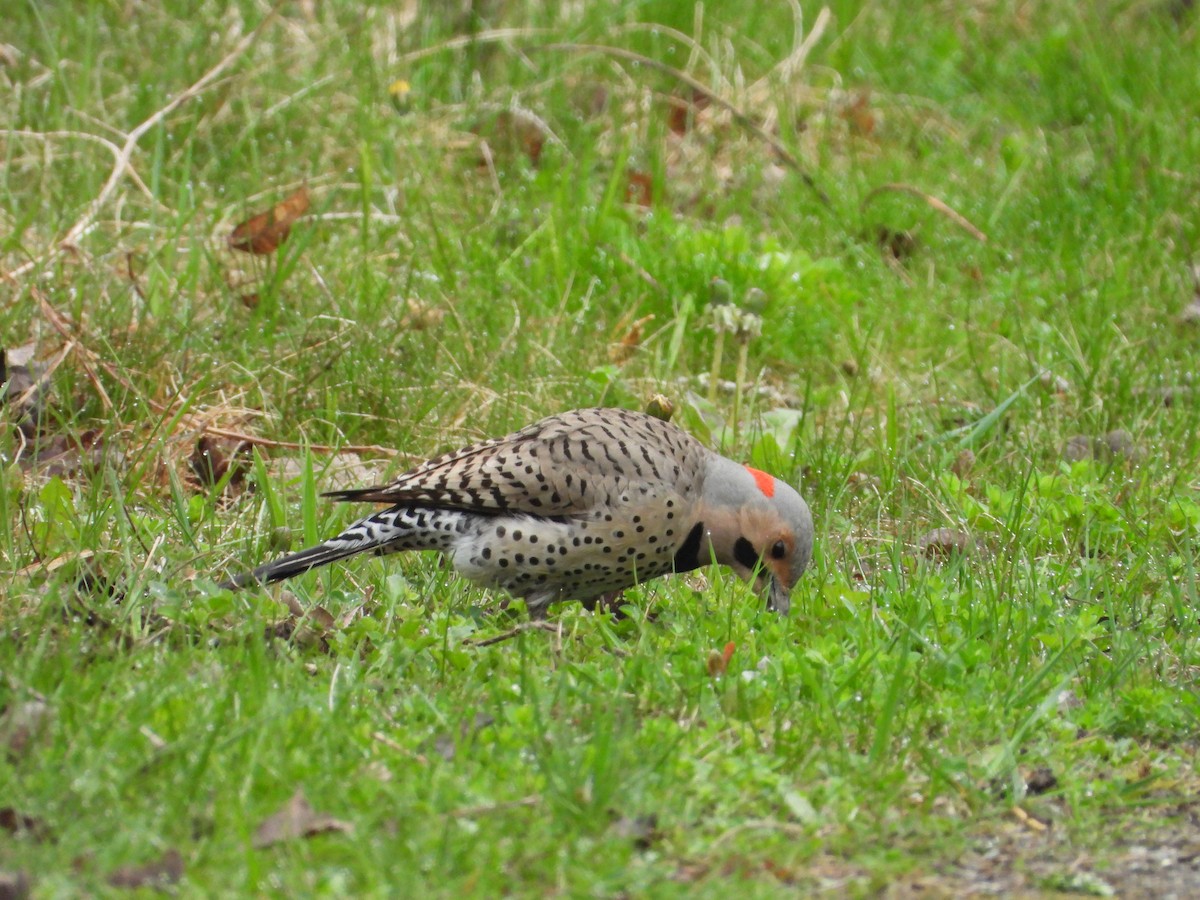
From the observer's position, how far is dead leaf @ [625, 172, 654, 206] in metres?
8.09

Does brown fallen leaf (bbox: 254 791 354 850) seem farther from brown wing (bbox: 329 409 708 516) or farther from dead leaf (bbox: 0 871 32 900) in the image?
brown wing (bbox: 329 409 708 516)

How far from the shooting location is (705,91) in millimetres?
8219

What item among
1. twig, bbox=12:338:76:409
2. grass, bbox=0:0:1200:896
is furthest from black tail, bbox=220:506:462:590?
twig, bbox=12:338:76:409

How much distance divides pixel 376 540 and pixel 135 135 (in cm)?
339

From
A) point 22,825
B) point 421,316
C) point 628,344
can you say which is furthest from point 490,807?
point 628,344

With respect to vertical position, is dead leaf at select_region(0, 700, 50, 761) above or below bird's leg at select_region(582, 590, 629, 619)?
above

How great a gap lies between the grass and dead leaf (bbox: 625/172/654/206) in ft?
0.06

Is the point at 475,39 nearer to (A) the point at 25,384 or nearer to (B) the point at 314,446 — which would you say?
(B) the point at 314,446

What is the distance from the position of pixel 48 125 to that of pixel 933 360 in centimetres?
410

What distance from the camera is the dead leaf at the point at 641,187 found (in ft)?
26.5

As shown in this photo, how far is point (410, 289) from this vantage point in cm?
666

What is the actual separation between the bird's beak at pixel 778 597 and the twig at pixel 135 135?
313cm

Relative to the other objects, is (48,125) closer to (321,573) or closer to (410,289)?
(410,289)

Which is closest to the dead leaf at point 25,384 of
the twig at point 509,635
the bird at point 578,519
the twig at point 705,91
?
the bird at point 578,519
